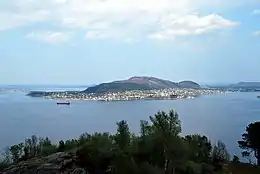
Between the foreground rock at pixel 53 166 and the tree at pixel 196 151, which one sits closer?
the foreground rock at pixel 53 166

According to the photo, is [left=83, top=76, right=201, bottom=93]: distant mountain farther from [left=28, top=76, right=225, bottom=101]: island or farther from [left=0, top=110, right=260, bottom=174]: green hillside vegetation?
[left=0, top=110, right=260, bottom=174]: green hillside vegetation

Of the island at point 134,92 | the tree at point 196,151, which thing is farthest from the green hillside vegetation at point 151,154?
the island at point 134,92

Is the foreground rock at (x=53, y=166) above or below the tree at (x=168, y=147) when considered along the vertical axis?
below

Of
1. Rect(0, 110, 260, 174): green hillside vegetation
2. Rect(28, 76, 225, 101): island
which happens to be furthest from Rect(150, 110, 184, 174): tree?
Rect(28, 76, 225, 101): island

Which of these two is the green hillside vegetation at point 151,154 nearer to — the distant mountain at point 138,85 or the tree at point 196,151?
the tree at point 196,151

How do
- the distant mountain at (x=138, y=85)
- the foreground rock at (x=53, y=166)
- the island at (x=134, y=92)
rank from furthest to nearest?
the distant mountain at (x=138, y=85) < the island at (x=134, y=92) < the foreground rock at (x=53, y=166)

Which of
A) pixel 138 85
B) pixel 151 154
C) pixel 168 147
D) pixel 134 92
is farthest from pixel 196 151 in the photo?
pixel 138 85

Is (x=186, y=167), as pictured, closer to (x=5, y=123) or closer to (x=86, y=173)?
(x=86, y=173)
